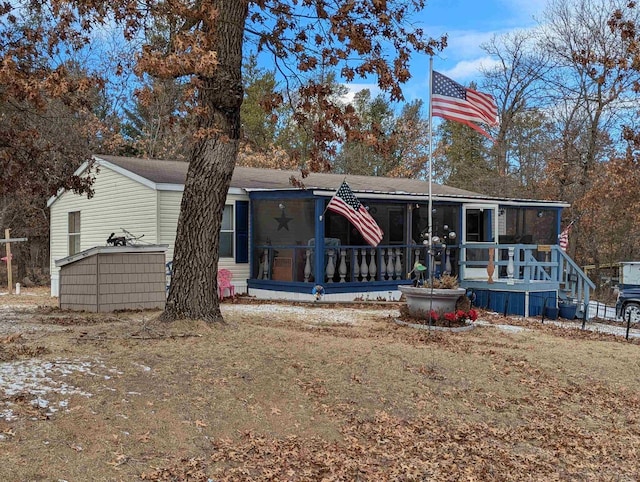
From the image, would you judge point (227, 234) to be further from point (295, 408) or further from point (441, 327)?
point (295, 408)

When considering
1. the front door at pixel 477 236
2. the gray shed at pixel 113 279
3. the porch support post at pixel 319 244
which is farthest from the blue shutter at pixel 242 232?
the front door at pixel 477 236

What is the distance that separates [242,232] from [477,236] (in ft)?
23.1

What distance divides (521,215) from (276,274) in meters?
8.76

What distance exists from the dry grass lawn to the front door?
7.36 metres

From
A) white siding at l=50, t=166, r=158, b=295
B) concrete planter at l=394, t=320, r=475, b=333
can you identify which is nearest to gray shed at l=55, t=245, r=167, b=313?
white siding at l=50, t=166, r=158, b=295

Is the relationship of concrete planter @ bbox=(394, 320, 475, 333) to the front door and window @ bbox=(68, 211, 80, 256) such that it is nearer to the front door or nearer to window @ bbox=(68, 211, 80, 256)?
the front door

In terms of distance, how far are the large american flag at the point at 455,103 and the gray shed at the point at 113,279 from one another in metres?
5.63

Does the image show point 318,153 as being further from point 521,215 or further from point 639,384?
point 521,215

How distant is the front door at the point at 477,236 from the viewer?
15344 mm

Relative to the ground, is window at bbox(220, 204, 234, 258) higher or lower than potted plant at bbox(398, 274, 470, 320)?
higher

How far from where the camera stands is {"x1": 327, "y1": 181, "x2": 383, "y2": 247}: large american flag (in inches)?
480

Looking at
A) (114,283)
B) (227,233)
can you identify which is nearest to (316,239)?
(227,233)

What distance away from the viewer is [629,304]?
591 inches

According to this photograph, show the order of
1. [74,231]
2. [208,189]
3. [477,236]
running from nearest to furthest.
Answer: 1. [208,189]
2. [74,231]
3. [477,236]
